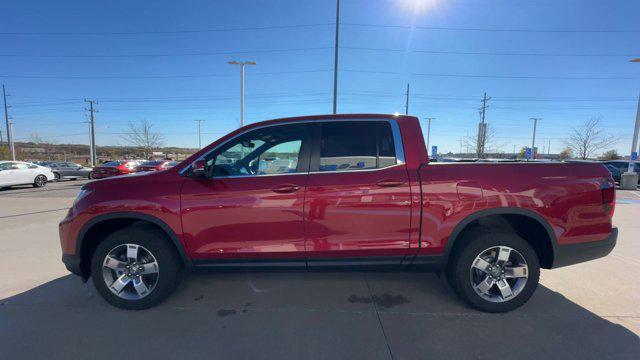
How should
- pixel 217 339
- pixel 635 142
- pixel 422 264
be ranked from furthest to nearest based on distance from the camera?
pixel 635 142
pixel 422 264
pixel 217 339

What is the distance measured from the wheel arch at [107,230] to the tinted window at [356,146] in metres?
1.59

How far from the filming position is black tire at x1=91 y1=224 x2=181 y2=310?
2875mm

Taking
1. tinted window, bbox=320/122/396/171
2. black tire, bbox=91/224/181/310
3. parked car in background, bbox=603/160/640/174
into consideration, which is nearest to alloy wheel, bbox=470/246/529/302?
tinted window, bbox=320/122/396/171

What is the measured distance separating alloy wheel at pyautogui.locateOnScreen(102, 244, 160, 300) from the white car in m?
17.0

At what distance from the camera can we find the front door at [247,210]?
2750 mm

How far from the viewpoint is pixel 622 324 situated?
2.68 meters

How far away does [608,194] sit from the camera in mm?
2852

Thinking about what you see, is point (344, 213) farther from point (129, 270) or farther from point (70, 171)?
point (70, 171)

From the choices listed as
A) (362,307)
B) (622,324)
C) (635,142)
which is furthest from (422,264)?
(635,142)

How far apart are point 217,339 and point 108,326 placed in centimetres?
107

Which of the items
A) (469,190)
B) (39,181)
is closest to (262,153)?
(469,190)

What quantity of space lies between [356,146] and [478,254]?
1.56 m

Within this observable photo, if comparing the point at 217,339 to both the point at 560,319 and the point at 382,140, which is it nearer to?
the point at 382,140

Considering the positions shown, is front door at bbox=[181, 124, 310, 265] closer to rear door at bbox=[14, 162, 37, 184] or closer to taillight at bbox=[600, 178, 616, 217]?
taillight at bbox=[600, 178, 616, 217]
